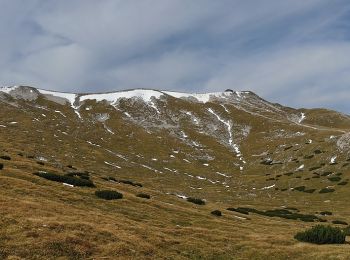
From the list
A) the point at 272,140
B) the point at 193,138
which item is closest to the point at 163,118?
the point at 193,138

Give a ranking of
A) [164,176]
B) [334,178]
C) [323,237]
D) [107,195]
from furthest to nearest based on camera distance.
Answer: [164,176]
[334,178]
[107,195]
[323,237]

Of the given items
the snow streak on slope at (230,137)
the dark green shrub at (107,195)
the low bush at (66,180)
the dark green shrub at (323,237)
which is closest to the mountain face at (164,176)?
the snow streak on slope at (230,137)

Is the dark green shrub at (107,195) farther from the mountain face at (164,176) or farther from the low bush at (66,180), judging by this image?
the low bush at (66,180)

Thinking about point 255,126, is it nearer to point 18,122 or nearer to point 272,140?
Result: point 272,140

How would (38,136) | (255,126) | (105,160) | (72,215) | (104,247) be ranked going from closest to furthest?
1. (104,247)
2. (72,215)
3. (105,160)
4. (38,136)
5. (255,126)

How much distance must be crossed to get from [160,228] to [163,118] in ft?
494

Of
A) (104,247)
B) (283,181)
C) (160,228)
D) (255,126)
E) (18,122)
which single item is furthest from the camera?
(255,126)

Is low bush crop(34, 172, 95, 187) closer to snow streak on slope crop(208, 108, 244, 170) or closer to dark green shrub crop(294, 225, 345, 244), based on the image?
dark green shrub crop(294, 225, 345, 244)

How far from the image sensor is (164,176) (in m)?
111

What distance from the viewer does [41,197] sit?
126 feet

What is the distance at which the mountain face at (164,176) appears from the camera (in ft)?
102

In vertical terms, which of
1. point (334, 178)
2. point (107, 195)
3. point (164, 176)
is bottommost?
point (107, 195)

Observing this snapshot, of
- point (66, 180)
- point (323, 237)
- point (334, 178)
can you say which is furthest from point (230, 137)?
point (323, 237)

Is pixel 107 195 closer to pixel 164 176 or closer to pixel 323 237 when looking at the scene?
pixel 323 237
